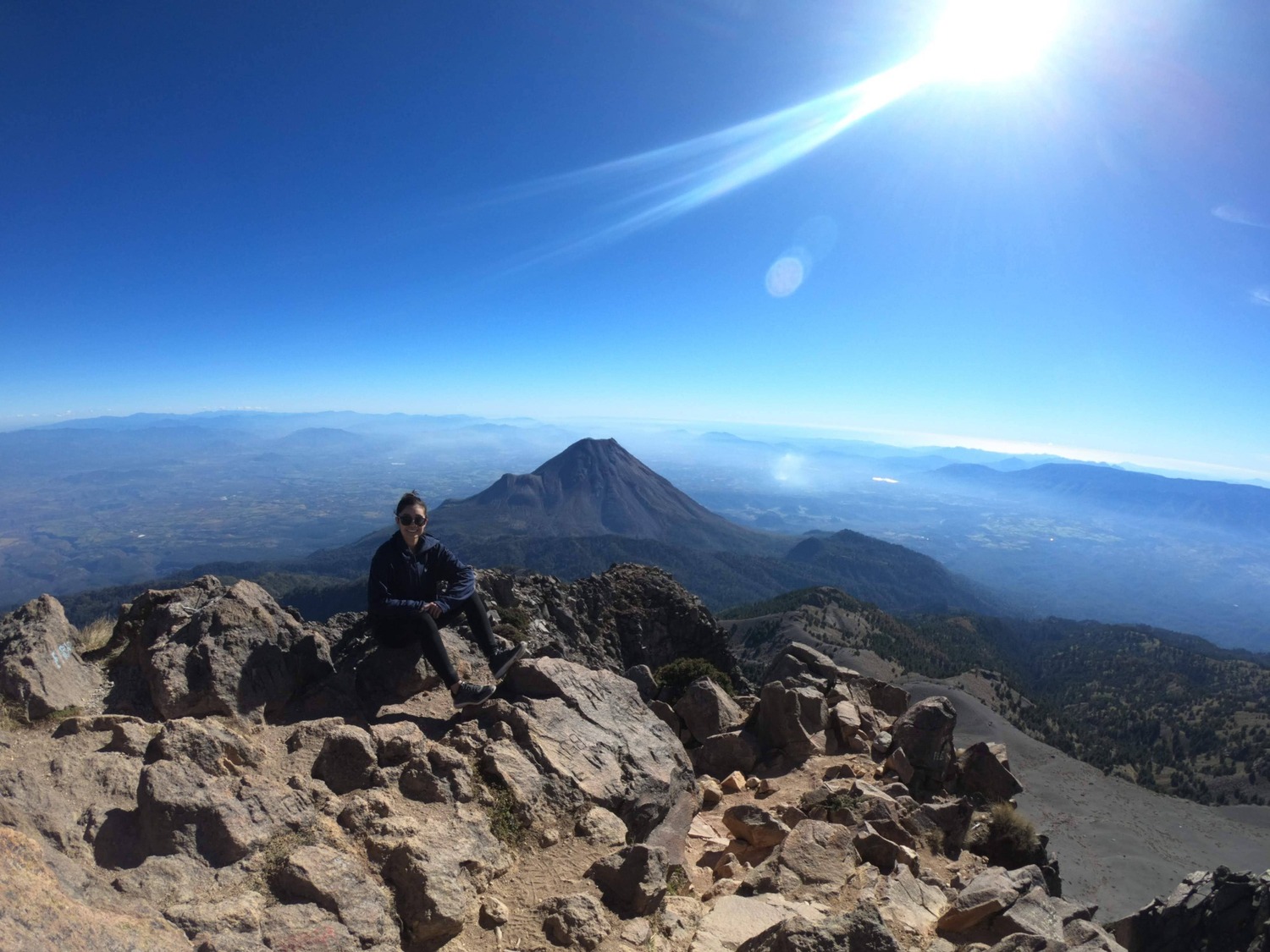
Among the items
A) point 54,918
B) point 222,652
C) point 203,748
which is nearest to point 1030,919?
point 54,918

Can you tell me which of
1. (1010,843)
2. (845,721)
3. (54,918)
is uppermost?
(54,918)

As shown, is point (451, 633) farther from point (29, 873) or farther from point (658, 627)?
point (658, 627)

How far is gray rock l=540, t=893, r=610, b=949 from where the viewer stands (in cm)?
579

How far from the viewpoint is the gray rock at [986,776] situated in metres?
12.7

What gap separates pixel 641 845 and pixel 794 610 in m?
144

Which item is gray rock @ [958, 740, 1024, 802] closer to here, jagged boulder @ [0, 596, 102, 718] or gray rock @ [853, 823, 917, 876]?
gray rock @ [853, 823, 917, 876]

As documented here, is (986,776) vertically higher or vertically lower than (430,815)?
lower

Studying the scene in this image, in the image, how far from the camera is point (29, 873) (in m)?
4.04

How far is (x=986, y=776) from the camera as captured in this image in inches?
506

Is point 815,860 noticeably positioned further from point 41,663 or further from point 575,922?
point 41,663

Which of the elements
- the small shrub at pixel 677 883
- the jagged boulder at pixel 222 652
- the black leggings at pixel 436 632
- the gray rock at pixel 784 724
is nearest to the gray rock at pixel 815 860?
the small shrub at pixel 677 883

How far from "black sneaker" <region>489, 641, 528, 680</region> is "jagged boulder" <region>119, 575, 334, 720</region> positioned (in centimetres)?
296

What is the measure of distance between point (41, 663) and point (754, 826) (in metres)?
11.2

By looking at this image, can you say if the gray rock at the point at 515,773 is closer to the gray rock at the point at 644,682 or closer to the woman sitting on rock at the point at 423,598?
the woman sitting on rock at the point at 423,598
